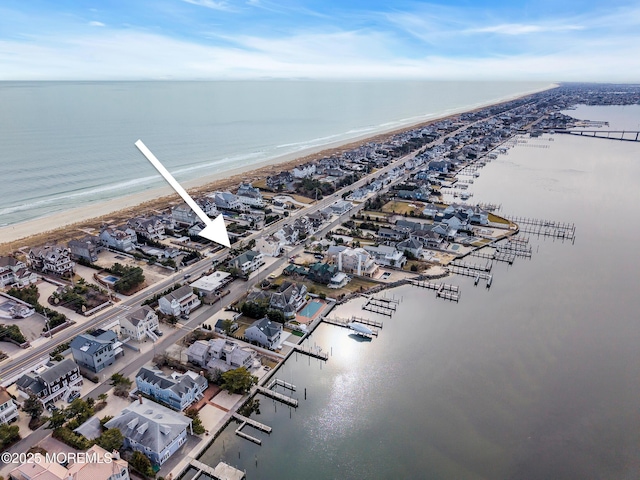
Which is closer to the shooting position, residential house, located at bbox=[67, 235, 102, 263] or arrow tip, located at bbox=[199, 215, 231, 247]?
arrow tip, located at bbox=[199, 215, 231, 247]

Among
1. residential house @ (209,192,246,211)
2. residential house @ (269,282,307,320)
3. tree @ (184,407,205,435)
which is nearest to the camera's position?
tree @ (184,407,205,435)

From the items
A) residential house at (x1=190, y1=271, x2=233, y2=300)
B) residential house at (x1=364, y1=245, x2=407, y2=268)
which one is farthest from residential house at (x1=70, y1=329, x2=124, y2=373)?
residential house at (x1=364, y1=245, x2=407, y2=268)

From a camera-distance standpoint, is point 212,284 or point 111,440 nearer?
point 111,440

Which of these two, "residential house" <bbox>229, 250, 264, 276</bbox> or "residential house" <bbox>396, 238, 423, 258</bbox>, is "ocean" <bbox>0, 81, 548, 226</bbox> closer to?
"residential house" <bbox>229, 250, 264, 276</bbox>

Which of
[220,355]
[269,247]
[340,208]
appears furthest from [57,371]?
[340,208]

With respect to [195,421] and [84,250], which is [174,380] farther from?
[84,250]

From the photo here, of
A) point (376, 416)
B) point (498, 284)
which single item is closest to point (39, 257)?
point (376, 416)

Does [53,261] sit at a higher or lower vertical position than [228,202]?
lower
